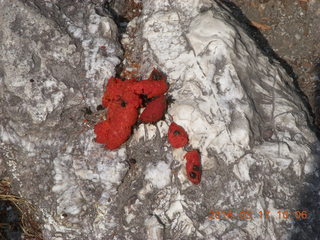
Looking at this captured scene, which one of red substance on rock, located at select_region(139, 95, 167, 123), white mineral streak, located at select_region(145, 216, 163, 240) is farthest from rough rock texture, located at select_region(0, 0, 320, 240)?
red substance on rock, located at select_region(139, 95, 167, 123)

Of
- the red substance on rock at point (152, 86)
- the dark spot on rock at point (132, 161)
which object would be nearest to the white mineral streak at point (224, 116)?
the red substance on rock at point (152, 86)

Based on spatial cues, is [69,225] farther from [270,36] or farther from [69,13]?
[270,36]

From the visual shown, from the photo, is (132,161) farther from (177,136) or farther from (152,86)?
(152,86)

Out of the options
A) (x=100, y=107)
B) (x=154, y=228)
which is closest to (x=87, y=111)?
(x=100, y=107)

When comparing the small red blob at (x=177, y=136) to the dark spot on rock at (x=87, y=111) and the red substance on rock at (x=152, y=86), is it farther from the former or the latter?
the dark spot on rock at (x=87, y=111)

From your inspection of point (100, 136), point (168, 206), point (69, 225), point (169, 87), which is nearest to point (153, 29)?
point (169, 87)

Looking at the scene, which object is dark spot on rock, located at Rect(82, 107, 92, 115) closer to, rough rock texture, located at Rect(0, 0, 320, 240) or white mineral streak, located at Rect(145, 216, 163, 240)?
rough rock texture, located at Rect(0, 0, 320, 240)
